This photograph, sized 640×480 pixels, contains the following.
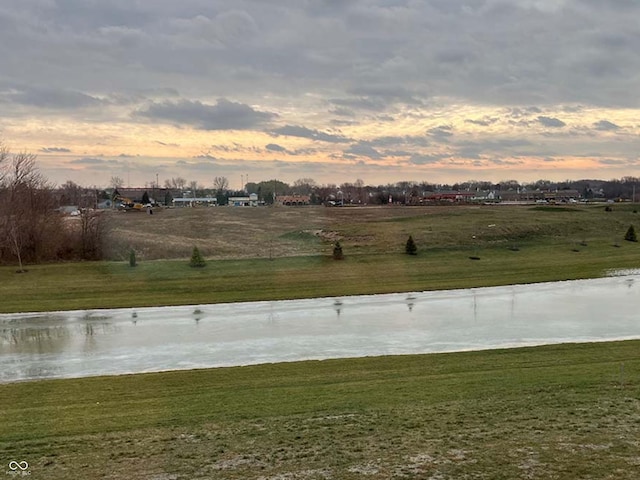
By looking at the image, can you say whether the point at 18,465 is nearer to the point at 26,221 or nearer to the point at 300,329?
the point at 300,329

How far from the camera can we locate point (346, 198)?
485 feet

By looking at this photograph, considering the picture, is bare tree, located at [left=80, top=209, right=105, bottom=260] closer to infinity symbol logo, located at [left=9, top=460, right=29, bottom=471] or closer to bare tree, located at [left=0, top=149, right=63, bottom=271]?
bare tree, located at [left=0, top=149, right=63, bottom=271]

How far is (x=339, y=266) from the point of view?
36594 mm

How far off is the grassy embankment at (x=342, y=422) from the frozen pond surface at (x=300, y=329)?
2157mm

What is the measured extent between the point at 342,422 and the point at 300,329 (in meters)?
10.6

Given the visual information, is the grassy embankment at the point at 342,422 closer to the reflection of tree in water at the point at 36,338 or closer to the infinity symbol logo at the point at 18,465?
the infinity symbol logo at the point at 18,465

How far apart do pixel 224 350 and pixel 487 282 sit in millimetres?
19036

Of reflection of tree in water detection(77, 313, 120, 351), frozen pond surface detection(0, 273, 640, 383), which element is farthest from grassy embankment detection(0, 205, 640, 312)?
frozen pond surface detection(0, 273, 640, 383)

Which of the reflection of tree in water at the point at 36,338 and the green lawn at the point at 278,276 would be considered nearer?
the reflection of tree in water at the point at 36,338

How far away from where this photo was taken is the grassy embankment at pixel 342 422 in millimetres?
7453

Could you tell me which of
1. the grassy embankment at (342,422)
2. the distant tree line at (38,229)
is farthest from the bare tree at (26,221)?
the grassy embankment at (342,422)

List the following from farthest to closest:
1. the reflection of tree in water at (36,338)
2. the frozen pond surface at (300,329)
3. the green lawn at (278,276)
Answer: the green lawn at (278,276)
the reflection of tree in water at (36,338)
the frozen pond surface at (300,329)

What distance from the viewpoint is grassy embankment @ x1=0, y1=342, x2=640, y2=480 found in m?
7.45

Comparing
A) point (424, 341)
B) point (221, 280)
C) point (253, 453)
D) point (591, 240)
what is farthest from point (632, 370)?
point (591, 240)
